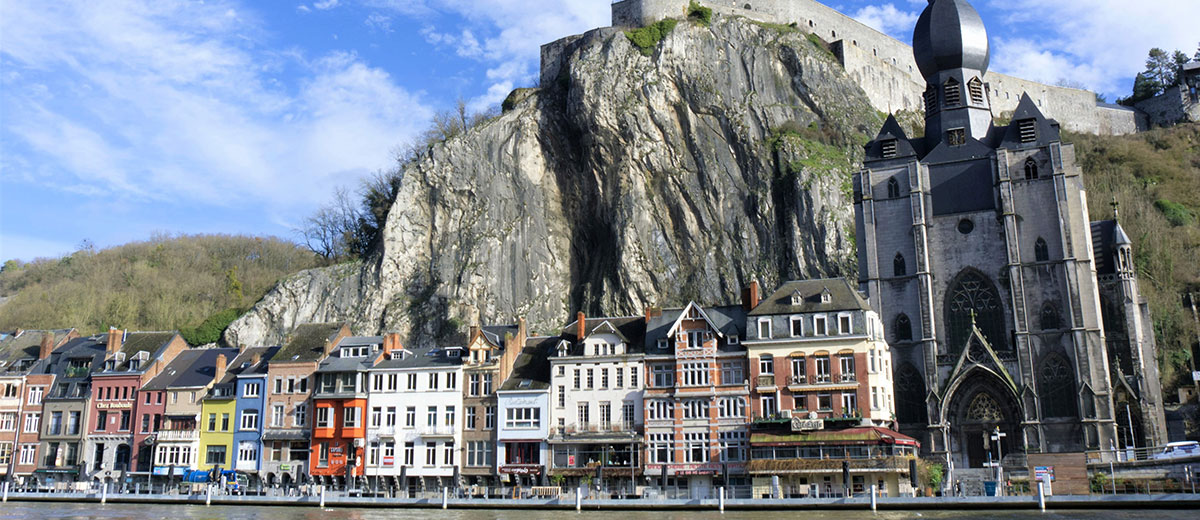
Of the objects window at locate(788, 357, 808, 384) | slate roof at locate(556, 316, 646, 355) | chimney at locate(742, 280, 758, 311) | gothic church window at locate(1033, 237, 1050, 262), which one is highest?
gothic church window at locate(1033, 237, 1050, 262)

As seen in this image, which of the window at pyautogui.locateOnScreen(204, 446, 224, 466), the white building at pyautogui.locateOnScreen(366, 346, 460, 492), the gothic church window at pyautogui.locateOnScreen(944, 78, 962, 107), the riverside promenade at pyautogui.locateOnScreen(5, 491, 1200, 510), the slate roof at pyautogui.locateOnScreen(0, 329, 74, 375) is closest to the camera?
the riverside promenade at pyautogui.locateOnScreen(5, 491, 1200, 510)

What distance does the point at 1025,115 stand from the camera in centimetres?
4891

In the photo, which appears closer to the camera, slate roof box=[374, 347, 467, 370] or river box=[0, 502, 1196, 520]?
river box=[0, 502, 1196, 520]

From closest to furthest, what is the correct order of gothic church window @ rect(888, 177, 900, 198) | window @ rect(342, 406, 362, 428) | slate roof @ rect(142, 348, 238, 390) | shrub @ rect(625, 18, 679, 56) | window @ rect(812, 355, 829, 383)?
window @ rect(812, 355, 829, 383)
window @ rect(342, 406, 362, 428)
slate roof @ rect(142, 348, 238, 390)
gothic church window @ rect(888, 177, 900, 198)
shrub @ rect(625, 18, 679, 56)

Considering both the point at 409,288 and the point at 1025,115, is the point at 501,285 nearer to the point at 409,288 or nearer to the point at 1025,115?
the point at 409,288

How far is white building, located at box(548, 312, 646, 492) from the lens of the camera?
40.6 meters

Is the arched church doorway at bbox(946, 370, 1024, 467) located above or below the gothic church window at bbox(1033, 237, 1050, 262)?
below

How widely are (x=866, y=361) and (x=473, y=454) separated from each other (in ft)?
56.0

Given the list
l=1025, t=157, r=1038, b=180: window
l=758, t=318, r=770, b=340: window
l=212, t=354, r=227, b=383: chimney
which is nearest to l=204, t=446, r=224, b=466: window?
l=212, t=354, r=227, b=383: chimney

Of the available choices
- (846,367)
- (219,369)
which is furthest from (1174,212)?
(219,369)

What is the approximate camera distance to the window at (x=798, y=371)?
40.0 m

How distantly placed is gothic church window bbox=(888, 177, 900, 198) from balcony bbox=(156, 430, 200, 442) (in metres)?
36.2

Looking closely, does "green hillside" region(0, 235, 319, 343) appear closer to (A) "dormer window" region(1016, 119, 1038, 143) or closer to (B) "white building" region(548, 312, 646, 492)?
(B) "white building" region(548, 312, 646, 492)

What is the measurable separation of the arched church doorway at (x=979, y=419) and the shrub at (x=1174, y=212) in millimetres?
34669
